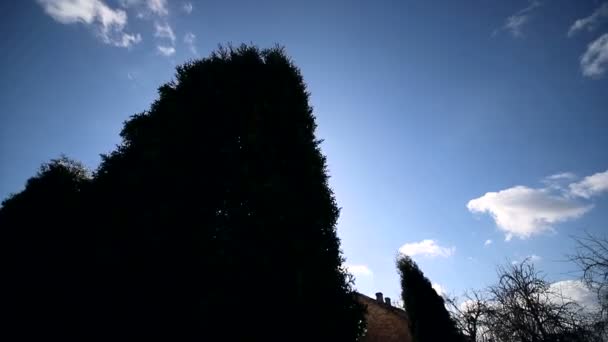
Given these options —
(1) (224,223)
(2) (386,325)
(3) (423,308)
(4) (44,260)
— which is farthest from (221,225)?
(2) (386,325)

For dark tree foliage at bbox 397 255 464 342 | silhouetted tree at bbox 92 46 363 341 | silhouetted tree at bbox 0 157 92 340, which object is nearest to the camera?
silhouetted tree at bbox 92 46 363 341

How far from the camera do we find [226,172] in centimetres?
923

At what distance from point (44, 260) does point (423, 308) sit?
53.4ft

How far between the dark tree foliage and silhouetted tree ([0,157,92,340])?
13855mm

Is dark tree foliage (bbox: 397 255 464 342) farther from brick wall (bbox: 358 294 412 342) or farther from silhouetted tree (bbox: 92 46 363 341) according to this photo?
brick wall (bbox: 358 294 412 342)

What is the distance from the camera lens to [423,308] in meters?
14.1

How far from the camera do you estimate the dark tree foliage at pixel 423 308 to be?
1327 centimetres

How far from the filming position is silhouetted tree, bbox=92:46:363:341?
22.1 ft

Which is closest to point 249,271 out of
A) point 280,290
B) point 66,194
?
point 280,290

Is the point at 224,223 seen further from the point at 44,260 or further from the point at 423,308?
the point at 423,308

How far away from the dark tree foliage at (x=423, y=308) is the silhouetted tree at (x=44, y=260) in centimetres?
1386

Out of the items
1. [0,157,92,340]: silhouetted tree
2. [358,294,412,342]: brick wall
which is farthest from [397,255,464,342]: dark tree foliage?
[0,157,92,340]: silhouetted tree

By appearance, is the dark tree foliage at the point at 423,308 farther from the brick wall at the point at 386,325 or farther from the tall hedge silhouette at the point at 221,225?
the brick wall at the point at 386,325

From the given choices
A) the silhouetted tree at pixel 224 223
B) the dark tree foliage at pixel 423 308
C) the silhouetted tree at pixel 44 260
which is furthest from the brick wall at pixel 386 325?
the silhouetted tree at pixel 44 260
